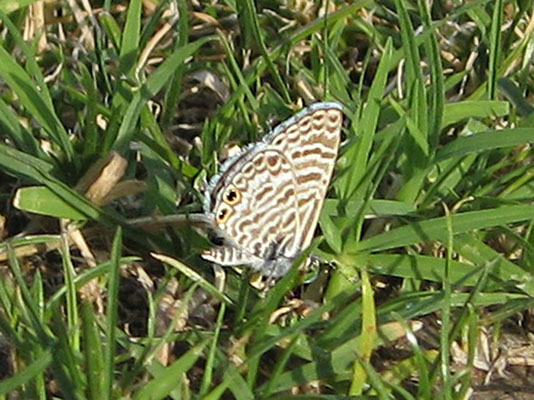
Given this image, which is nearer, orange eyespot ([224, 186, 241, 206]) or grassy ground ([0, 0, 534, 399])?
grassy ground ([0, 0, 534, 399])

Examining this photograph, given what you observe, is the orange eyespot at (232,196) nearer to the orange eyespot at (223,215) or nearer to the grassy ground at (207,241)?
the orange eyespot at (223,215)

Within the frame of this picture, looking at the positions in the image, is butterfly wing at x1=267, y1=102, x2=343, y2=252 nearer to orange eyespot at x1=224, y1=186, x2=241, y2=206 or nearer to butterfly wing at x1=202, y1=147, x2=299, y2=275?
butterfly wing at x1=202, y1=147, x2=299, y2=275

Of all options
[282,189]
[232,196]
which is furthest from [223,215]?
[282,189]

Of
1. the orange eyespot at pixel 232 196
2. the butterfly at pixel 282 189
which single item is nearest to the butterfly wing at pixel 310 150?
the butterfly at pixel 282 189

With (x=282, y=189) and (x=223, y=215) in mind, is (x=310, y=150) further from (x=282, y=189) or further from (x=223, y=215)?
(x=223, y=215)

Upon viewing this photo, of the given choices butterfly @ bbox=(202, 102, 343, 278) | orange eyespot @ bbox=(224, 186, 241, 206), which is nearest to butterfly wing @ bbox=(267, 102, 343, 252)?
butterfly @ bbox=(202, 102, 343, 278)

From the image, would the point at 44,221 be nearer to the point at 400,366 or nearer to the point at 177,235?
the point at 177,235
